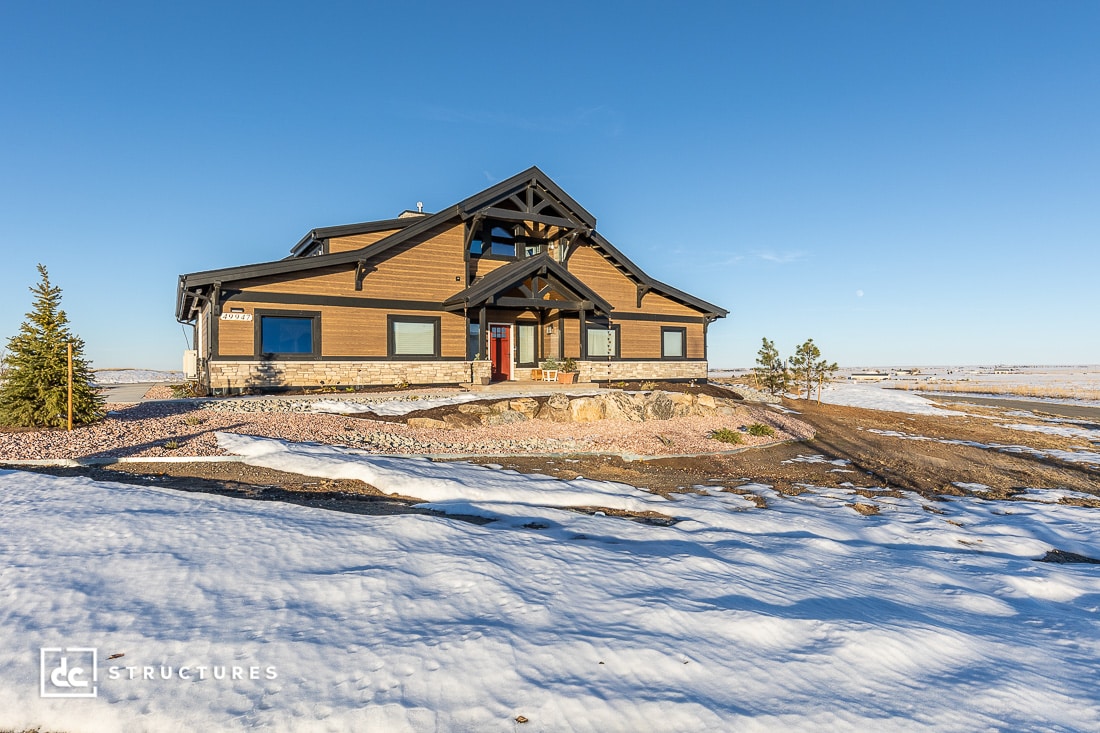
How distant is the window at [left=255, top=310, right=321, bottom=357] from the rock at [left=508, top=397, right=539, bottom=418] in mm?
7521

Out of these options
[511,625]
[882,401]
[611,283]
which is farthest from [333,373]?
[882,401]

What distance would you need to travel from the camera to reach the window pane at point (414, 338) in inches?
773

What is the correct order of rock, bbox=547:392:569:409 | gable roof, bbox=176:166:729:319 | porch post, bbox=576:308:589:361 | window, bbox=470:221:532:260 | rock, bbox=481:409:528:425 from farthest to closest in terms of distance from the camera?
window, bbox=470:221:532:260, porch post, bbox=576:308:589:361, gable roof, bbox=176:166:729:319, rock, bbox=547:392:569:409, rock, bbox=481:409:528:425

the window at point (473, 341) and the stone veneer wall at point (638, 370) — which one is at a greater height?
the window at point (473, 341)

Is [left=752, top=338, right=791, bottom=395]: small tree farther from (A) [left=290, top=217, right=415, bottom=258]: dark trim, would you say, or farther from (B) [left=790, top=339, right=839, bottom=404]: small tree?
(A) [left=290, top=217, right=415, bottom=258]: dark trim

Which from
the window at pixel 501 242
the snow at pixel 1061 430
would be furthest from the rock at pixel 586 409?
the snow at pixel 1061 430

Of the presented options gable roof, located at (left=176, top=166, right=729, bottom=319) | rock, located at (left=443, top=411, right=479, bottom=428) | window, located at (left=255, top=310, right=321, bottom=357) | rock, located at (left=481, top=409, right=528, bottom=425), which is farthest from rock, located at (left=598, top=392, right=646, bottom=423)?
window, located at (left=255, top=310, right=321, bottom=357)

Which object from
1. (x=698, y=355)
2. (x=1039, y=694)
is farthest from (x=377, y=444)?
(x=698, y=355)

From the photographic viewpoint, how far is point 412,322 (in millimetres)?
19875

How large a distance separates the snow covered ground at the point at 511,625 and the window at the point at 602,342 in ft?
59.7

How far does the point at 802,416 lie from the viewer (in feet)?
60.1

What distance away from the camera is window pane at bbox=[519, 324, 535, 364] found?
23016mm

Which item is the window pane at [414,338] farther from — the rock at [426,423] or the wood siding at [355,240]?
the rock at [426,423]

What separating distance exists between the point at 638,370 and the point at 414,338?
33.2 feet
